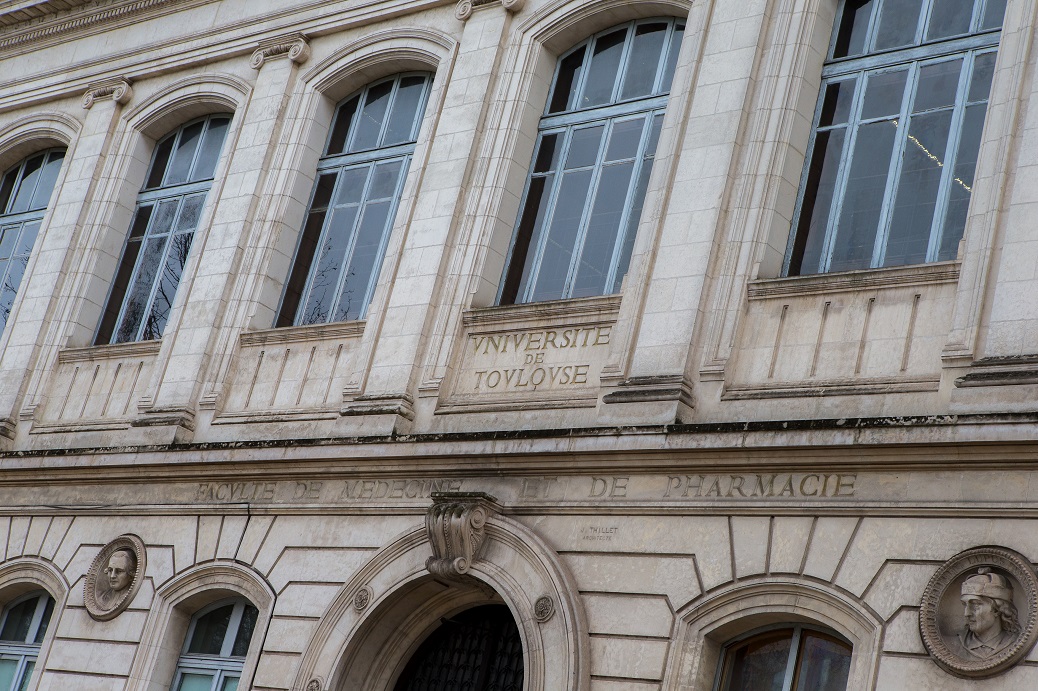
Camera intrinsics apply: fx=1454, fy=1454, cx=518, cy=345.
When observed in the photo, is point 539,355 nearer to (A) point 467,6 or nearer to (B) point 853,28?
(B) point 853,28

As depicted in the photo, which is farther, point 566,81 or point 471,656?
point 566,81

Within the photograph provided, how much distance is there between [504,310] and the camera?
44.2ft

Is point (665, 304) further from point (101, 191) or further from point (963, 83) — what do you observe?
point (101, 191)

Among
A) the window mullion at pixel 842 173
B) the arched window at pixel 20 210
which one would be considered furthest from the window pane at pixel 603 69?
the arched window at pixel 20 210

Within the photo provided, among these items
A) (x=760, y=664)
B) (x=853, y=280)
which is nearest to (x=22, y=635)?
(x=760, y=664)

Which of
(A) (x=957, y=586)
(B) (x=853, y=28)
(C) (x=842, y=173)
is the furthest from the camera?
(B) (x=853, y=28)

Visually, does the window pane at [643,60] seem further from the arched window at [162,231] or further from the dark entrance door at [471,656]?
the arched window at [162,231]

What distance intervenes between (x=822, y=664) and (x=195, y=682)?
268 inches

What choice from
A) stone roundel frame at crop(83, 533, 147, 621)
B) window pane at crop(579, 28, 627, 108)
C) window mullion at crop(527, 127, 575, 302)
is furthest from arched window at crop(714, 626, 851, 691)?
stone roundel frame at crop(83, 533, 147, 621)

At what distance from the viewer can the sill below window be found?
10938mm

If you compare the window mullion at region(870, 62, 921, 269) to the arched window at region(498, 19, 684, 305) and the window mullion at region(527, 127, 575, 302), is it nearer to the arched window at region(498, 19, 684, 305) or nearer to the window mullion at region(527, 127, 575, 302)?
the arched window at region(498, 19, 684, 305)

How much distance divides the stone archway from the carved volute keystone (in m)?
0.02

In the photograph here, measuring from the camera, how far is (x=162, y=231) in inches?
708

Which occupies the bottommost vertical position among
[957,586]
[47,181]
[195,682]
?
[195,682]
